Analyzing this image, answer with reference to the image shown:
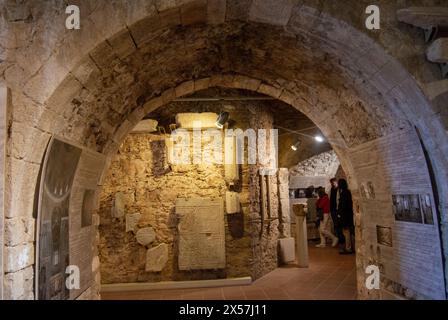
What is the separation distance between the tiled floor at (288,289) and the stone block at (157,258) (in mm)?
399

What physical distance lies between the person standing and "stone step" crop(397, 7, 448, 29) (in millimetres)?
6444

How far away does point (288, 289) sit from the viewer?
5.63 metres

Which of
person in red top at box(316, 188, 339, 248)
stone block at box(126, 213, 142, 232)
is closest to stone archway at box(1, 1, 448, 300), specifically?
stone block at box(126, 213, 142, 232)

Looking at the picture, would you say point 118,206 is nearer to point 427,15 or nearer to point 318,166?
point 427,15

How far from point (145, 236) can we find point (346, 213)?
4.89 meters

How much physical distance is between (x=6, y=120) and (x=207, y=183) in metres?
4.43

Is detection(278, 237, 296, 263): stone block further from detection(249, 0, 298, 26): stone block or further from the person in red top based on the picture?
detection(249, 0, 298, 26): stone block

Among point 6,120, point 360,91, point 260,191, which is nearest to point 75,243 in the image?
point 6,120

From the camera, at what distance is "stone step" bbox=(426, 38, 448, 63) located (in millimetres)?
2389

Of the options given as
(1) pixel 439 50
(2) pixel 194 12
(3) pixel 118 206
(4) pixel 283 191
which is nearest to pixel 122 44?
(2) pixel 194 12

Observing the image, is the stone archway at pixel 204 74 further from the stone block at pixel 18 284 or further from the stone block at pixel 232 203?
the stone block at pixel 232 203

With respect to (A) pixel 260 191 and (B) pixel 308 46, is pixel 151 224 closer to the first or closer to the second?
(A) pixel 260 191

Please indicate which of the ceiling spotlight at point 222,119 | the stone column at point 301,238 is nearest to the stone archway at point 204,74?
the ceiling spotlight at point 222,119

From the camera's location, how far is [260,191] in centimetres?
703
